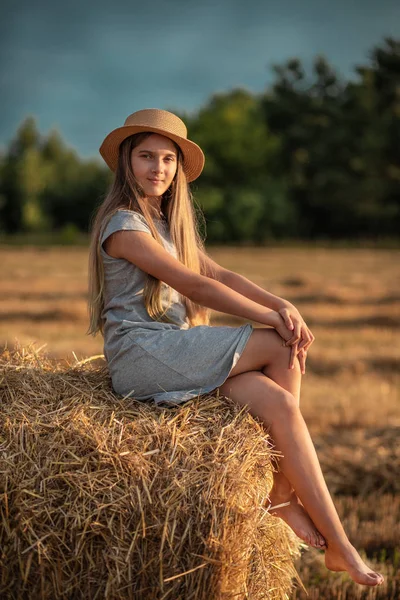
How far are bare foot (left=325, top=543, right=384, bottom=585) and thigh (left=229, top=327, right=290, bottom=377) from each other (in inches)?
28.7

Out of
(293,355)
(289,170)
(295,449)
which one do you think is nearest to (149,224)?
(293,355)

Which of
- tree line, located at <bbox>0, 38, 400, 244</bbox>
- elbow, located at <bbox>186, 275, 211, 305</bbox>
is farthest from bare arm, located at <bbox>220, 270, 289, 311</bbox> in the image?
tree line, located at <bbox>0, 38, 400, 244</bbox>

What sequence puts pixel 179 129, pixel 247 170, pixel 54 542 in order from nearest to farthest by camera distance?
pixel 54 542 < pixel 179 129 < pixel 247 170

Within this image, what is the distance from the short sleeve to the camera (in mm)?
3129

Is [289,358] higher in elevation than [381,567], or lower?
higher

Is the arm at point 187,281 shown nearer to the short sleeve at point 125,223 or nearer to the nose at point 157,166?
the short sleeve at point 125,223

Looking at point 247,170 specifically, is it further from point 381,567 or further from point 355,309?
Result: point 381,567

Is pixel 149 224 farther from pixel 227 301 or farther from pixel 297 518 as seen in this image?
pixel 297 518

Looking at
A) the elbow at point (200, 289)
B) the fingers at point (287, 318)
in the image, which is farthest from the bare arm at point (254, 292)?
the elbow at point (200, 289)

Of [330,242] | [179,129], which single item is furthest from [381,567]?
[330,242]

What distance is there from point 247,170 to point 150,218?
132 feet

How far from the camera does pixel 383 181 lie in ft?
129

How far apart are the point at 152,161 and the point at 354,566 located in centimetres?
184

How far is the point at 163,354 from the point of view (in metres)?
2.91
